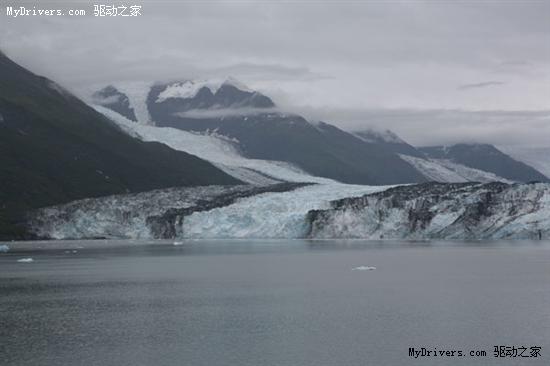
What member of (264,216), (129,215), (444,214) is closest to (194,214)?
(264,216)

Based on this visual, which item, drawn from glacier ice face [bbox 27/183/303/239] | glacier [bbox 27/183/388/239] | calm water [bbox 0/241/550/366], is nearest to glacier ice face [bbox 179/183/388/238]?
glacier [bbox 27/183/388/239]

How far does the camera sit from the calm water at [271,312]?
33.0m

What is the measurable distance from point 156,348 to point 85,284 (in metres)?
27.8

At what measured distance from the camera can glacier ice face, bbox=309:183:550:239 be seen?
376ft

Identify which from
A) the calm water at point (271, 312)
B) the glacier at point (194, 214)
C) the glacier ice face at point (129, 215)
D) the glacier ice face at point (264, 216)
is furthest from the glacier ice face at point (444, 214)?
the calm water at point (271, 312)

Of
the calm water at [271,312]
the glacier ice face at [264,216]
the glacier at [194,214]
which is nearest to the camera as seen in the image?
the calm water at [271,312]

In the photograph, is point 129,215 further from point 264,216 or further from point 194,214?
point 264,216

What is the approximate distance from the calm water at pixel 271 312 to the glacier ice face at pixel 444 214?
3816cm

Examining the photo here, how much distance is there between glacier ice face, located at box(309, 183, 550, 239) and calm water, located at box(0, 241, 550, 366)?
125ft

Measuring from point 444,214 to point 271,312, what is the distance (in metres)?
78.5

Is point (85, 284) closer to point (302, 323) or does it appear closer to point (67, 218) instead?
point (302, 323)

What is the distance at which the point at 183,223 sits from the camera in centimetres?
13100

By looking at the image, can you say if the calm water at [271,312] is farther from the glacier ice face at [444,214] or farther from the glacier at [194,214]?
the glacier at [194,214]

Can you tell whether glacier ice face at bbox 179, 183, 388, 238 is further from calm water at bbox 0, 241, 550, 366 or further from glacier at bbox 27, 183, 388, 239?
calm water at bbox 0, 241, 550, 366
